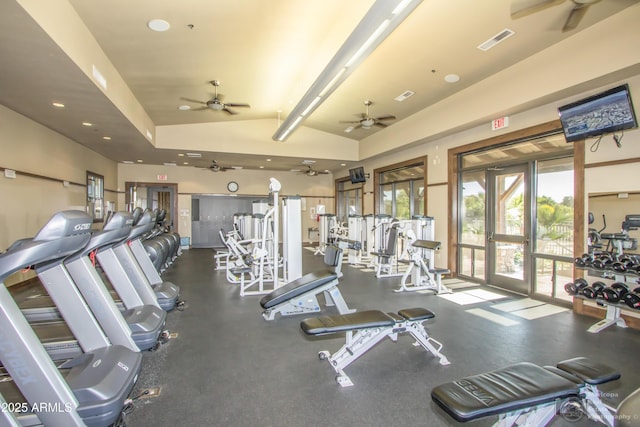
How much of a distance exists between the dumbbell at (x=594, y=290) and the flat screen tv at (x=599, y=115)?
1851 mm

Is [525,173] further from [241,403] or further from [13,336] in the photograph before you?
[13,336]

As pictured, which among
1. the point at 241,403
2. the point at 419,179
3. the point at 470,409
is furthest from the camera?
the point at 419,179

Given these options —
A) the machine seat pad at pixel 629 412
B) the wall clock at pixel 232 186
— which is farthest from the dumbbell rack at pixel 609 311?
the wall clock at pixel 232 186

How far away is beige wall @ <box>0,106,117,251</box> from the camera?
196 inches

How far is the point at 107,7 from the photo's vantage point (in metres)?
3.46

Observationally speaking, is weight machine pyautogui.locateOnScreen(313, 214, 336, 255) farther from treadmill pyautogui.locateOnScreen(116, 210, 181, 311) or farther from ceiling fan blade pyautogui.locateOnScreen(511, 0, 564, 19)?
ceiling fan blade pyautogui.locateOnScreen(511, 0, 564, 19)

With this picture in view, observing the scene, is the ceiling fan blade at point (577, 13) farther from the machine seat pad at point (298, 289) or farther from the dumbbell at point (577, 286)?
the machine seat pad at point (298, 289)

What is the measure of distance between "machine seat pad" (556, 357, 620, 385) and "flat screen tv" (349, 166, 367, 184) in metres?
8.83

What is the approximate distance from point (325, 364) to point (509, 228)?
4.37m

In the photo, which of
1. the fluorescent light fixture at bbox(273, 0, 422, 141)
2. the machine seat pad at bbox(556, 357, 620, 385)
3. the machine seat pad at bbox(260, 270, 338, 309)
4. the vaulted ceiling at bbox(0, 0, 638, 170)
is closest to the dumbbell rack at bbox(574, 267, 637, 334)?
the machine seat pad at bbox(556, 357, 620, 385)

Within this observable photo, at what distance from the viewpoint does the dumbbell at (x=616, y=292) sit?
3545mm

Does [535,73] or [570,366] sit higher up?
[535,73]

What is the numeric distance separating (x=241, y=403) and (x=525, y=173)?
5306mm

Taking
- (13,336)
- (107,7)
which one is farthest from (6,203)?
(13,336)
